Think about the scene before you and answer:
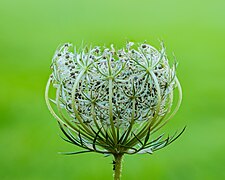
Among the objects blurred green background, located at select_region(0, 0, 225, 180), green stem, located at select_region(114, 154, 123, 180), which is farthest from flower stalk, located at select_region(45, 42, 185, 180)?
blurred green background, located at select_region(0, 0, 225, 180)

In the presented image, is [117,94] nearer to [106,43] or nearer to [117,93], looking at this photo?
[117,93]

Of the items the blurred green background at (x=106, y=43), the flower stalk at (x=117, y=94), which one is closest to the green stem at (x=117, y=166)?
the flower stalk at (x=117, y=94)

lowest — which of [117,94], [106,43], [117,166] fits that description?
[117,166]

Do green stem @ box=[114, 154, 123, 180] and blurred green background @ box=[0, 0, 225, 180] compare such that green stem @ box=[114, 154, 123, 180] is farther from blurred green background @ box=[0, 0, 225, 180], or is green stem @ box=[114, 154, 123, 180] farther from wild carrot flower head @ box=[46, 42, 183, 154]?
blurred green background @ box=[0, 0, 225, 180]

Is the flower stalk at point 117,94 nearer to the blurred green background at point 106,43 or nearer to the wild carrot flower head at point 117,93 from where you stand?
the wild carrot flower head at point 117,93

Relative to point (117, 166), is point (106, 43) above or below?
above

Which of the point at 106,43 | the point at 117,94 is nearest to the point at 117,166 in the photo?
the point at 117,94
